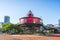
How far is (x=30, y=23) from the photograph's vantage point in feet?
153

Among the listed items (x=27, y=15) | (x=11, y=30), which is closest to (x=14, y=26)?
(x=11, y=30)

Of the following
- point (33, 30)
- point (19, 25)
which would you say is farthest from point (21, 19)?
point (33, 30)

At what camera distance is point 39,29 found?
49.7 metres

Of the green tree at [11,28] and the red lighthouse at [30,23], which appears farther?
the green tree at [11,28]

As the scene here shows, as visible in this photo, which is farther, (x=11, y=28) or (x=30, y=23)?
(x=11, y=28)

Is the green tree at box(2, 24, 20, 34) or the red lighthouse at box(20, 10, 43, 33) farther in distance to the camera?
the green tree at box(2, 24, 20, 34)

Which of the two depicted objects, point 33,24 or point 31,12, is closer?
point 33,24

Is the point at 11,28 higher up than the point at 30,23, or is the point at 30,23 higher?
the point at 30,23

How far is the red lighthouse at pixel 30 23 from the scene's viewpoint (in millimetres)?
46875

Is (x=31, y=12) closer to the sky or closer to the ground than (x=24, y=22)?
closer to the sky

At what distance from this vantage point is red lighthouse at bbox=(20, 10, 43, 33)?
46.9 m

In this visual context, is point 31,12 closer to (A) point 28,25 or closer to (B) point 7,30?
(A) point 28,25

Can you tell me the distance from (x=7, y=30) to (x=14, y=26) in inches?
97.0

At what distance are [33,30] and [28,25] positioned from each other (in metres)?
2.16
